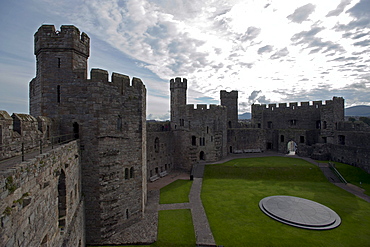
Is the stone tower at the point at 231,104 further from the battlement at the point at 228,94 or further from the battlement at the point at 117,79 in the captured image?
the battlement at the point at 117,79

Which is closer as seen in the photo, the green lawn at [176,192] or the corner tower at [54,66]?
the corner tower at [54,66]

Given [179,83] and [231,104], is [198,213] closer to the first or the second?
[179,83]

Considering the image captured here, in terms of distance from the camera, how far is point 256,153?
39.4 metres

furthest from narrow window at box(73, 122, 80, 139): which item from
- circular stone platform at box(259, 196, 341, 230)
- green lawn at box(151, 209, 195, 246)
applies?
circular stone platform at box(259, 196, 341, 230)

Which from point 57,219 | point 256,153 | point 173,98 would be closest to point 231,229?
point 57,219

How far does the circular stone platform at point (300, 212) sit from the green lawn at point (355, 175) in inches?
400

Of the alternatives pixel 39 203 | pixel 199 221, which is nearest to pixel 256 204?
pixel 199 221

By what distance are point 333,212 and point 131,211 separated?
677 inches

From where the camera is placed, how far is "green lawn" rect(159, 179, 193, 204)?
67.6 ft

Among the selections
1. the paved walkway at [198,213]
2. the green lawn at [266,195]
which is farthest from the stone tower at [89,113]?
the green lawn at [266,195]

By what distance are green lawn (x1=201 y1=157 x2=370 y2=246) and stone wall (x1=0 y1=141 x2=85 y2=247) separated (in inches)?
394

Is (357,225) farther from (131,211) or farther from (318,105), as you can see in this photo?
(318,105)

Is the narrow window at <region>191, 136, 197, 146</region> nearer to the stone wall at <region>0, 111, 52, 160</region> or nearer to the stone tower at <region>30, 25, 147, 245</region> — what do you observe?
the stone tower at <region>30, 25, 147, 245</region>

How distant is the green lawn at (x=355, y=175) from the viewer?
23625 millimetres
